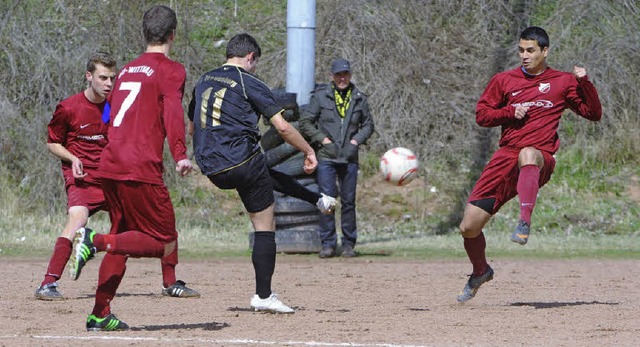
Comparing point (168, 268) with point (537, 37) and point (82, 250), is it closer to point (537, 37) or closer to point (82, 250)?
point (82, 250)

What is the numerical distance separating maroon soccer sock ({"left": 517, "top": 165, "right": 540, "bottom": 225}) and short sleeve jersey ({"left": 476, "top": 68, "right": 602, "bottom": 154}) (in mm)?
273

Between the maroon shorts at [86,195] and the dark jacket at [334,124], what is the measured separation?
14.2ft

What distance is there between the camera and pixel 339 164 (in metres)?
13.4

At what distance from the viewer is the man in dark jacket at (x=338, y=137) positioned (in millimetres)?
13367

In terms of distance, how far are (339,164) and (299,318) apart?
5.53 m

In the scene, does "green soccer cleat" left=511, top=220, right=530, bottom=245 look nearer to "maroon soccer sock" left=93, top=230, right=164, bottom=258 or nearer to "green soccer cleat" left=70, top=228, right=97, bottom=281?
"maroon soccer sock" left=93, top=230, right=164, bottom=258

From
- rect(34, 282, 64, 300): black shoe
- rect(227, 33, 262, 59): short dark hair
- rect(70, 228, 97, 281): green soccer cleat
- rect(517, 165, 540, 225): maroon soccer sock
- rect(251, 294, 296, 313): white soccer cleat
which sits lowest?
rect(34, 282, 64, 300): black shoe

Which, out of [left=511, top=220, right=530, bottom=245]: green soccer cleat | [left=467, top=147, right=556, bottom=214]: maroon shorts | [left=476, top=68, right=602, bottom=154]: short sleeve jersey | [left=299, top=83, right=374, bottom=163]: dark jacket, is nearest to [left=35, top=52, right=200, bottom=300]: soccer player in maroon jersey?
[left=467, top=147, right=556, bottom=214]: maroon shorts

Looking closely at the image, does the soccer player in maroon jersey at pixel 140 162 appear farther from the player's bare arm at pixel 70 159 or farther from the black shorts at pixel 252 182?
the player's bare arm at pixel 70 159

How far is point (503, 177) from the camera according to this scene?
8758 mm

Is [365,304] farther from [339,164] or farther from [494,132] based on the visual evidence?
[494,132]

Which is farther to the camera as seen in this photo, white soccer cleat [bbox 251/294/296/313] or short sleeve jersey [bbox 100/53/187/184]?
white soccer cleat [bbox 251/294/296/313]

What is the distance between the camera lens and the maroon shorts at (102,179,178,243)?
22.7 feet

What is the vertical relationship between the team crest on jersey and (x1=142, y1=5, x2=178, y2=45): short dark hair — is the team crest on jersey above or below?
below
